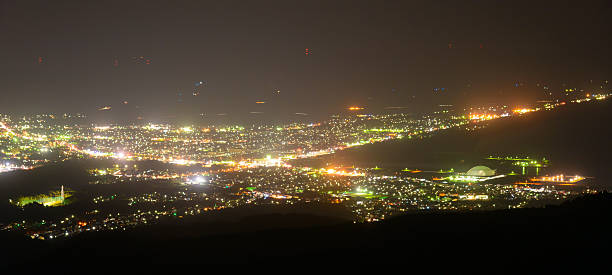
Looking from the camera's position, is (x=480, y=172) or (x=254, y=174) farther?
(x=254, y=174)

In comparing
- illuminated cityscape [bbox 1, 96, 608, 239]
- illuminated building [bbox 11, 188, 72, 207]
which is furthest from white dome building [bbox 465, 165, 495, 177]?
illuminated building [bbox 11, 188, 72, 207]

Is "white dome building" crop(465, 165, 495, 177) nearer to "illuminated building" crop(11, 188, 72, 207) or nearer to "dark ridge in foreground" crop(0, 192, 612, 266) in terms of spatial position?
"dark ridge in foreground" crop(0, 192, 612, 266)

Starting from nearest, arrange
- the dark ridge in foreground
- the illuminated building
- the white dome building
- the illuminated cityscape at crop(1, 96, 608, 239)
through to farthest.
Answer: the dark ridge in foreground → the illuminated cityscape at crop(1, 96, 608, 239) → the illuminated building → the white dome building

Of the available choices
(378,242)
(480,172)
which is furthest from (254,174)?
(378,242)

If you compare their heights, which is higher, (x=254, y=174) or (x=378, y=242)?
(x=254, y=174)

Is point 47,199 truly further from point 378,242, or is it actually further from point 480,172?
point 480,172

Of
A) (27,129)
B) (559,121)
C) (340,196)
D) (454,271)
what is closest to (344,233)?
(454,271)

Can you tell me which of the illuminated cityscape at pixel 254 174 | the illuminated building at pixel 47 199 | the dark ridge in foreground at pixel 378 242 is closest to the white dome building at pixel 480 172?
the illuminated cityscape at pixel 254 174

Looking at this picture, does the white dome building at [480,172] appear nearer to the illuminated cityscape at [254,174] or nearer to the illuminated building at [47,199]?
the illuminated cityscape at [254,174]

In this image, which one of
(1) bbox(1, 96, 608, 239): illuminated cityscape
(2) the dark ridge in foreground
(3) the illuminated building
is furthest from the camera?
(3) the illuminated building
